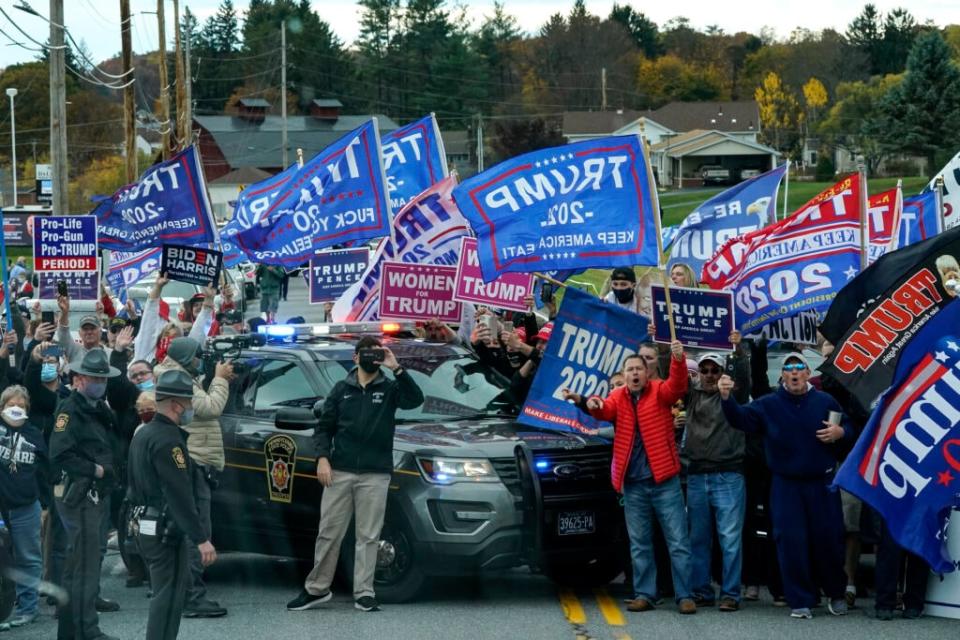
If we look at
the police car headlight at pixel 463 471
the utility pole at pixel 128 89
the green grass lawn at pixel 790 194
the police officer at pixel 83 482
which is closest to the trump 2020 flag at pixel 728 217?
the police car headlight at pixel 463 471

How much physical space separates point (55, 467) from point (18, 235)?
6332 centimetres

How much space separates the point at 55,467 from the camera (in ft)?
31.1

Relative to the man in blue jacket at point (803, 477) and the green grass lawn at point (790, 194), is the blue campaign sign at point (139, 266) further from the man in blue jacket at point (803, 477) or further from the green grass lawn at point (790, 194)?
the green grass lawn at point (790, 194)

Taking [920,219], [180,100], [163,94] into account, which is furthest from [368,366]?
[180,100]

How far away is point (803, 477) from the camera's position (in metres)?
10.1

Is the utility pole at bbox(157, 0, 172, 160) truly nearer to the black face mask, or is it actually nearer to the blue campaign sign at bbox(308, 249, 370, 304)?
the blue campaign sign at bbox(308, 249, 370, 304)

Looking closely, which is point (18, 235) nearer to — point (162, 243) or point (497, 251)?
point (162, 243)

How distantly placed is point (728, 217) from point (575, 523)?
5.01 metres

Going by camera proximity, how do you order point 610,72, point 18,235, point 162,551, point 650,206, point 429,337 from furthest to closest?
point 610,72 → point 18,235 → point 429,337 → point 650,206 → point 162,551

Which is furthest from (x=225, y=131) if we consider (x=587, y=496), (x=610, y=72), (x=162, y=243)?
(x=587, y=496)

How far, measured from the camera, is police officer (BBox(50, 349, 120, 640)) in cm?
926

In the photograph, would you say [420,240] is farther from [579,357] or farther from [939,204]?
[939,204]

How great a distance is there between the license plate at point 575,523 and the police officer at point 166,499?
2835 millimetres

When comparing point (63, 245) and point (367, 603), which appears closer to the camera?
point (367, 603)
